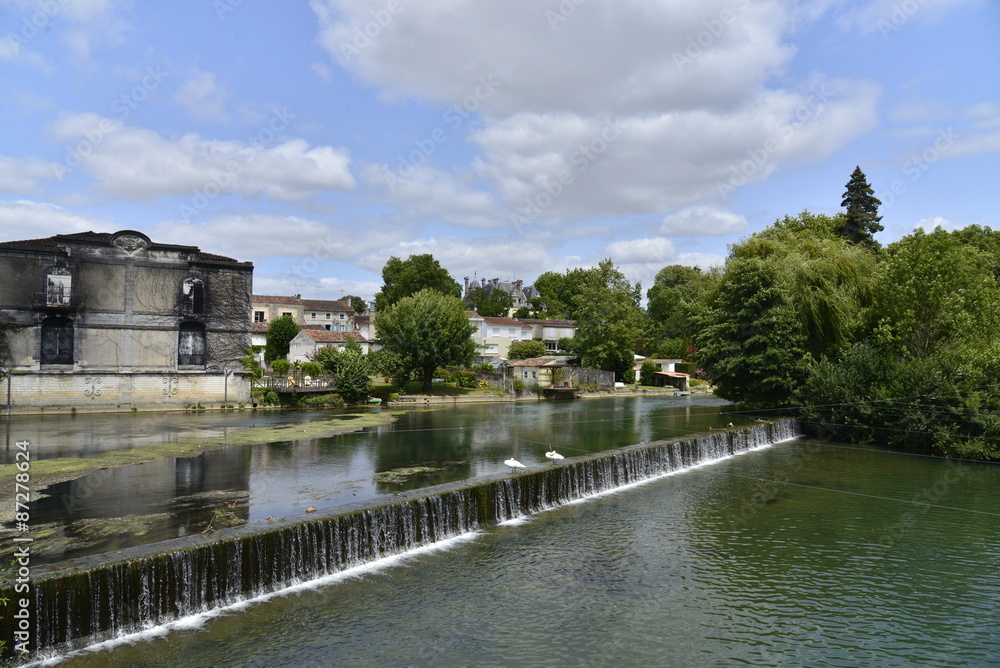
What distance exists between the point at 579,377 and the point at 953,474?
128 ft

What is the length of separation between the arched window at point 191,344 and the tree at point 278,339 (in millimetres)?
22753

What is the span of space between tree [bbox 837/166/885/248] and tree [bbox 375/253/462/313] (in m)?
46.0

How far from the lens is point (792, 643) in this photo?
964cm

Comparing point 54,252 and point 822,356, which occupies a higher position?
point 54,252

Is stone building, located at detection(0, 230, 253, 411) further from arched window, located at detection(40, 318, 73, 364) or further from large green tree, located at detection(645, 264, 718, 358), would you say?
large green tree, located at detection(645, 264, 718, 358)

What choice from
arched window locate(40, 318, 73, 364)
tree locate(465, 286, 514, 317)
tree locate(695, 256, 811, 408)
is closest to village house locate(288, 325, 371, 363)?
arched window locate(40, 318, 73, 364)

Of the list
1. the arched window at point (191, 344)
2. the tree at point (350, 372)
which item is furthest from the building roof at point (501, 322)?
the arched window at point (191, 344)

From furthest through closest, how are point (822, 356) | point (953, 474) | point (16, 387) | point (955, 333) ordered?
point (16, 387)
point (822, 356)
point (955, 333)
point (953, 474)

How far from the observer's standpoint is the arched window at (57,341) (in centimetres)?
3872

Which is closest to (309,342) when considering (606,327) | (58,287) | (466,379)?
(466,379)

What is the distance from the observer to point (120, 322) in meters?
40.6

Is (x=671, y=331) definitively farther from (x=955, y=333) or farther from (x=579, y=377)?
(x=955, y=333)

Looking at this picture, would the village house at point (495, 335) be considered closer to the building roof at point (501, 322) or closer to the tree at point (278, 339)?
the building roof at point (501, 322)

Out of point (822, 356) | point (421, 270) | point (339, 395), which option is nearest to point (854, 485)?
point (822, 356)
